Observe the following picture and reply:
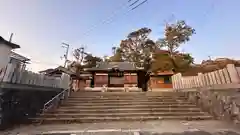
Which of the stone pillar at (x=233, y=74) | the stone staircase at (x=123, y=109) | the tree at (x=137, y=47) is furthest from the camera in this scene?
the tree at (x=137, y=47)

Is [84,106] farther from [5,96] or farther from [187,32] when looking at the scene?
[187,32]

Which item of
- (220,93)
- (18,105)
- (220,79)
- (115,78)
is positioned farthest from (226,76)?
(115,78)

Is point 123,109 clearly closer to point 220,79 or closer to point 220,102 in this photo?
point 220,102

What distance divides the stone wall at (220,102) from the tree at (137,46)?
31427mm

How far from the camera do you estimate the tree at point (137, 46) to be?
1665 inches

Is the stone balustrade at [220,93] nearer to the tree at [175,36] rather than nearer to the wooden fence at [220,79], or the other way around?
the wooden fence at [220,79]

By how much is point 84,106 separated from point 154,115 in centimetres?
414

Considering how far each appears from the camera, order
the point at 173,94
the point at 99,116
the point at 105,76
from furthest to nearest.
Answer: the point at 105,76 → the point at 173,94 → the point at 99,116

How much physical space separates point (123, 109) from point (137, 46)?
118 ft

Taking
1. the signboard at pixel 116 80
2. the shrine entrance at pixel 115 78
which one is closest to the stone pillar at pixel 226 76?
the shrine entrance at pixel 115 78

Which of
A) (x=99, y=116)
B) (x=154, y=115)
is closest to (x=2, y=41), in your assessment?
(x=99, y=116)

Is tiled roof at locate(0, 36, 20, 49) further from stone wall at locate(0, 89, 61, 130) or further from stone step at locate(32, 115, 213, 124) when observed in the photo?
stone step at locate(32, 115, 213, 124)

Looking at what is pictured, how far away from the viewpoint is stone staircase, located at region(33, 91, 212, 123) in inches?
332

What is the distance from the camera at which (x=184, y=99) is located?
1143 cm
